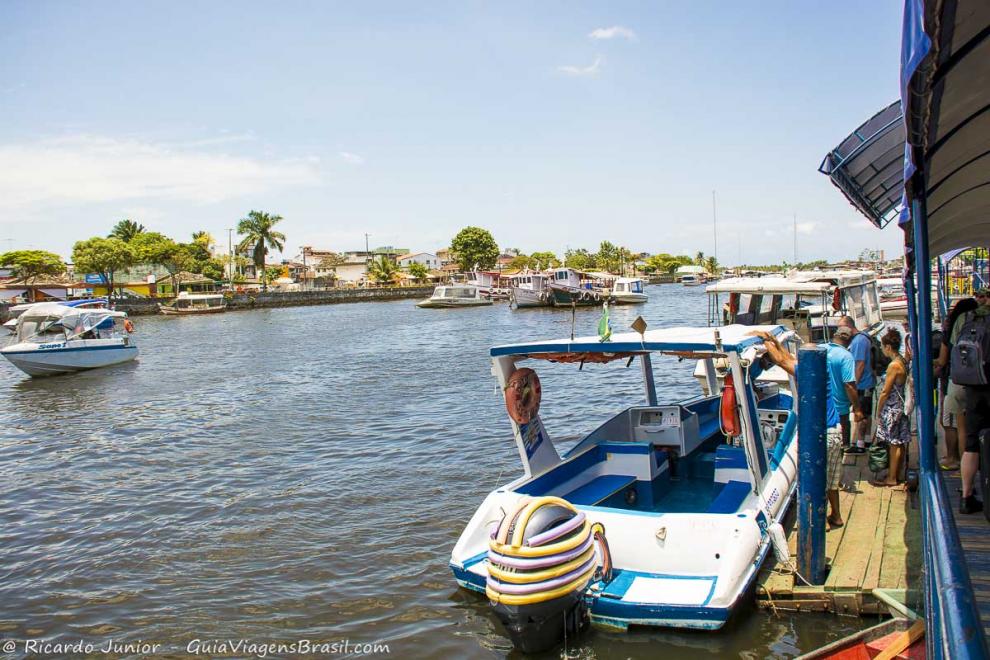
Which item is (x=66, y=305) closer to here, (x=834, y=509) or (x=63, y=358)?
(x=63, y=358)

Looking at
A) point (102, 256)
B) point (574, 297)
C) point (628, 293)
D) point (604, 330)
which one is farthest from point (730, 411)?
point (102, 256)

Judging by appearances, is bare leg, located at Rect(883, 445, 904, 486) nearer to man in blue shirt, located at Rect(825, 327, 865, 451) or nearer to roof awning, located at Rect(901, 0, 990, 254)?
man in blue shirt, located at Rect(825, 327, 865, 451)

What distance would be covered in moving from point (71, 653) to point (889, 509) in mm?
8893

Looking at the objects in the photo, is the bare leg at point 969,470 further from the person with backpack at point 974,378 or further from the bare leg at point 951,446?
the bare leg at point 951,446

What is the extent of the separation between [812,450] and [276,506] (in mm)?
8464

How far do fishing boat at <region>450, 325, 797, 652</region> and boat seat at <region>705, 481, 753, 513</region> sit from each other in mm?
21

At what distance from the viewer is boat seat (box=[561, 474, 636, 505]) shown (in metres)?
8.12

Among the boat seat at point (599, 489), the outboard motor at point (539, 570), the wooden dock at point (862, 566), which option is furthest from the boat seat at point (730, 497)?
the outboard motor at point (539, 570)

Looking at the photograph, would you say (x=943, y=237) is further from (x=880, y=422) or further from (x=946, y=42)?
(x=946, y=42)

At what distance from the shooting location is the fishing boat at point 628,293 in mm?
66625

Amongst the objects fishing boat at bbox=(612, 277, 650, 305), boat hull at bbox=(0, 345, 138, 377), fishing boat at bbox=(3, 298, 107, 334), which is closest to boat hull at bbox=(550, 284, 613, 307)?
fishing boat at bbox=(612, 277, 650, 305)

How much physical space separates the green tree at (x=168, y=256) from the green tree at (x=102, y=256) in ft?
12.7

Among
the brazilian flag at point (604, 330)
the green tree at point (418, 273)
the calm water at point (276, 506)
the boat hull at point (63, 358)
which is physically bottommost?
the calm water at point (276, 506)

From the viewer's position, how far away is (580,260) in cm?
14825
